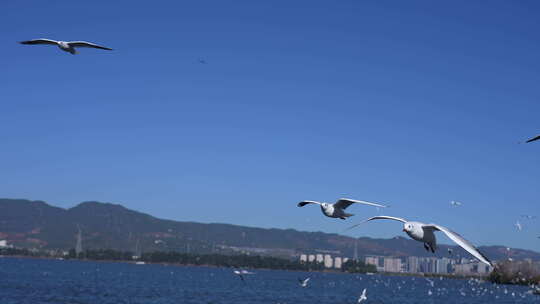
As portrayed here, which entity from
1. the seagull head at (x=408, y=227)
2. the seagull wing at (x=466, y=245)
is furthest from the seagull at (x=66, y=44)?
the seagull wing at (x=466, y=245)

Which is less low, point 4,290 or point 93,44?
point 93,44

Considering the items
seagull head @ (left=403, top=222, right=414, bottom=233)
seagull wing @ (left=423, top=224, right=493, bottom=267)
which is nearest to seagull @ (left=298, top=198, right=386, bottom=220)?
seagull head @ (left=403, top=222, right=414, bottom=233)

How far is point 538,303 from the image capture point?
11962 cm

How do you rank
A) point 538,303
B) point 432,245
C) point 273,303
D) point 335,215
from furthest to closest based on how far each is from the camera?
point 538,303 < point 273,303 < point 335,215 < point 432,245

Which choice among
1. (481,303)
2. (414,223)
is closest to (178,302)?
(481,303)

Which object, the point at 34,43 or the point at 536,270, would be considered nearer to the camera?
the point at 34,43

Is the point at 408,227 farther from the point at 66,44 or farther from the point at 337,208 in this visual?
the point at 66,44

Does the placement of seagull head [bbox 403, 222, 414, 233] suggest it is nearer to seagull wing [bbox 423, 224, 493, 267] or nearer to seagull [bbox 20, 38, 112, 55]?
seagull wing [bbox 423, 224, 493, 267]

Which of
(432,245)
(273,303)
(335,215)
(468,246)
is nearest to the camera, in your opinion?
(468,246)

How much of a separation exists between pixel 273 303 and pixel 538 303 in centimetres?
5289

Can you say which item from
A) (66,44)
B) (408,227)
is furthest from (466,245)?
(66,44)

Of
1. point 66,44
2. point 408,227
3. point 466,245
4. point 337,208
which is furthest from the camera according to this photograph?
point 66,44

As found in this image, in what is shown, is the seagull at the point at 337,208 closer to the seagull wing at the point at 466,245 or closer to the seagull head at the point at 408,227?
the seagull head at the point at 408,227

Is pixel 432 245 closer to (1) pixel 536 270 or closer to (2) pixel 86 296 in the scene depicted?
(2) pixel 86 296
